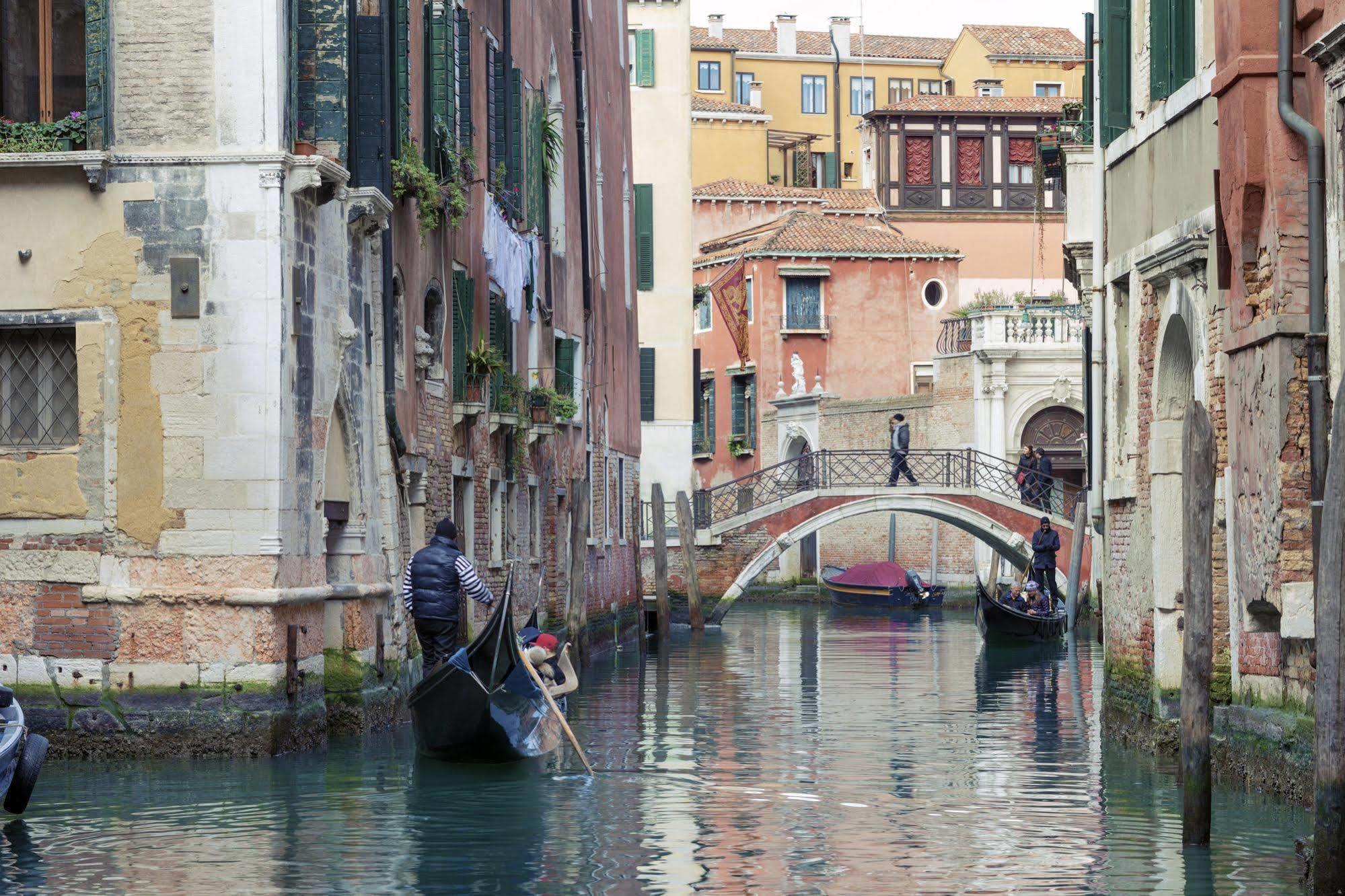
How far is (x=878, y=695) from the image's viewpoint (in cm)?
1792

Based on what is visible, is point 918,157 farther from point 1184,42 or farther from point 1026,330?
point 1184,42

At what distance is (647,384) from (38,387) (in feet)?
72.4

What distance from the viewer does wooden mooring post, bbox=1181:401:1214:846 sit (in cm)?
826

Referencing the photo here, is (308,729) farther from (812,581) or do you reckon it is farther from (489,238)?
(812,581)

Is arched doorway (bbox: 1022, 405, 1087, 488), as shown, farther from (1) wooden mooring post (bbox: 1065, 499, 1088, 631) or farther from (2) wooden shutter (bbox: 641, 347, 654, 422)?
(1) wooden mooring post (bbox: 1065, 499, 1088, 631)

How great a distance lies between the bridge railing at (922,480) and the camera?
30500 millimetres

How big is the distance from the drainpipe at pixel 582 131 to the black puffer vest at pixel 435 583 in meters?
11.2

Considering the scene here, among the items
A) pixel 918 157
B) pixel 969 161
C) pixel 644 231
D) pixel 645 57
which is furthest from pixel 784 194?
pixel 644 231

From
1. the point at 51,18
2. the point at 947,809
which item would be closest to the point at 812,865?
the point at 947,809

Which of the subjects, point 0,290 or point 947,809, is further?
point 0,290

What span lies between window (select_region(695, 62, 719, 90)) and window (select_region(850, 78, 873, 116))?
11.4ft

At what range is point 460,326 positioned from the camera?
51.6 feet

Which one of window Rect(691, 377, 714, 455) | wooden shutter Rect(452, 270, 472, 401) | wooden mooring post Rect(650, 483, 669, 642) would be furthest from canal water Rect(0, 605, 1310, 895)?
window Rect(691, 377, 714, 455)

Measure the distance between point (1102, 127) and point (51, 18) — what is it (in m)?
6.02
